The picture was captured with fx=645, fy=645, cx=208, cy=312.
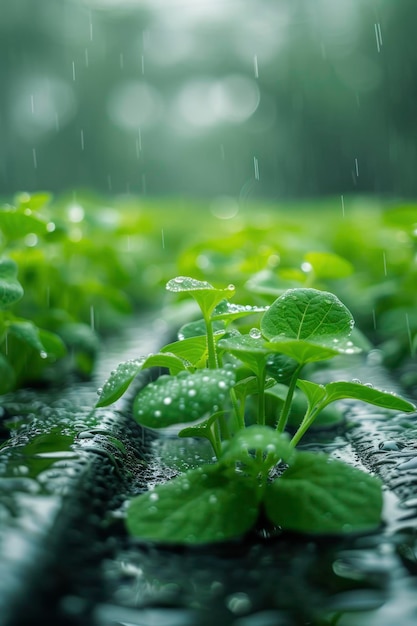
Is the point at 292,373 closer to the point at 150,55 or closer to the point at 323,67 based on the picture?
the point at 323,67

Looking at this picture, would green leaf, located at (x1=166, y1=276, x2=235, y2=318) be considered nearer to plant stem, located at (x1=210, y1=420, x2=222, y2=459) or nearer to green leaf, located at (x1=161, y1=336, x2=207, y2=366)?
green leaf, located at (x1=161, y1=336, x2=207, y2=366)

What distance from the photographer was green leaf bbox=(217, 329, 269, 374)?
2.43 ft

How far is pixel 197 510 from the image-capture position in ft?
2.42

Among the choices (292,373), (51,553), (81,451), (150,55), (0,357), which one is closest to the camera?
(51,553)

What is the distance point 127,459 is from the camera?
98 cm

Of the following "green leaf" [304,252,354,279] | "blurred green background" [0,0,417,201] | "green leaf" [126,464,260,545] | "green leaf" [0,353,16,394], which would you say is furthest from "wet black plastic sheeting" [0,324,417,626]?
"blurred green background" [0,0,417,201]

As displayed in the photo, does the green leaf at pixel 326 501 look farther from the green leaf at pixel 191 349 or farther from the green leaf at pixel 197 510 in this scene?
the green leaf at pixel 191 349

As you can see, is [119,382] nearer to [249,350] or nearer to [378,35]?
[249,350]

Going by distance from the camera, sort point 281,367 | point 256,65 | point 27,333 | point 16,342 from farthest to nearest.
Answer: point 256,65, point 16,342, point 27,333, point 281,367

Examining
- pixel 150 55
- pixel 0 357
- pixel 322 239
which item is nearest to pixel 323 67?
pixel 150 55

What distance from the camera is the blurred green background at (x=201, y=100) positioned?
9328mm

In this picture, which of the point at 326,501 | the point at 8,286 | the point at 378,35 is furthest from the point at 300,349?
the point at 378,35

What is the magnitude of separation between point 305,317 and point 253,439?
8.3 inches

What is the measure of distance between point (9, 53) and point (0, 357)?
10.8 m
